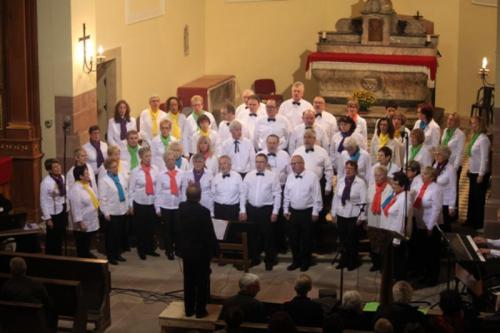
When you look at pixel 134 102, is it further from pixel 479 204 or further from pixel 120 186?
pixel 479 204

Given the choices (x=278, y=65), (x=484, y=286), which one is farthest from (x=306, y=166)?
(x=278, y=65)

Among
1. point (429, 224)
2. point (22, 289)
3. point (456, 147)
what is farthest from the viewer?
point (456, 147)

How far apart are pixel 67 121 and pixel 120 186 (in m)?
1.33

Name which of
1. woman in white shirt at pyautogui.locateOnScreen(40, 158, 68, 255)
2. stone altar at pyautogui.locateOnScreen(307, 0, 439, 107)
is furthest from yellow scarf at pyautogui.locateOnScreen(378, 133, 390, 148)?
stone altar at pyautogui.locateOnScreen(307, 0, 439, 107)

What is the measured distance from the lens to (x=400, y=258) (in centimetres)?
1285

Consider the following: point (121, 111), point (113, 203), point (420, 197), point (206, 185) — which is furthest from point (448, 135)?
point (113, 203)

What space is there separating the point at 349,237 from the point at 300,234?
Answer: 0.66m

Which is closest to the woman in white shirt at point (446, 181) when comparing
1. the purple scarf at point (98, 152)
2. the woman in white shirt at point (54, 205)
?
the purple scarf at point (98, 152)

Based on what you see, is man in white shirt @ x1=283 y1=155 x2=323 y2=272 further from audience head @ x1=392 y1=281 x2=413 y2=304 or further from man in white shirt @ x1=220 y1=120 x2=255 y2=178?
audience head @ x1=392 y1=281 x2=413 y2=304

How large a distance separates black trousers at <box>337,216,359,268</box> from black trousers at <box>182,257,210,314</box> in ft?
9.20

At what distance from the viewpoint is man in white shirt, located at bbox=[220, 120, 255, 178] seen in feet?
46.5

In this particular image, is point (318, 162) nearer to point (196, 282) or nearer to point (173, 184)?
point (173, 184)

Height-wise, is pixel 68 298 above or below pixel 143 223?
below

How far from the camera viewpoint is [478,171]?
14.5m
